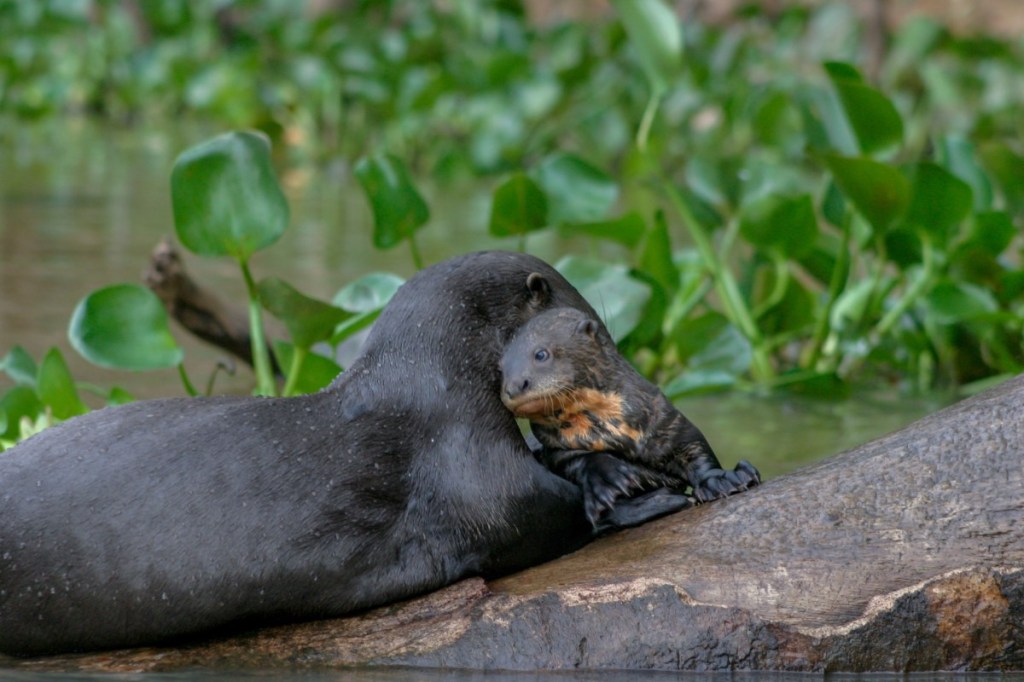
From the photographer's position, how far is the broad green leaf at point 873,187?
200 inches

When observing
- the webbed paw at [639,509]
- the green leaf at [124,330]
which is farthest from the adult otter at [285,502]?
the green leaf at [124,330]

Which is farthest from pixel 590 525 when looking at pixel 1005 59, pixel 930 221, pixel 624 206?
pixel 1005 59

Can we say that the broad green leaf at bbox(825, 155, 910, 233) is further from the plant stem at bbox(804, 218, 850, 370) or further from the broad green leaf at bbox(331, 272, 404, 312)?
the broad green leaf at bbox(331, 272, 404, 312)

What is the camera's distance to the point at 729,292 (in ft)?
19.7

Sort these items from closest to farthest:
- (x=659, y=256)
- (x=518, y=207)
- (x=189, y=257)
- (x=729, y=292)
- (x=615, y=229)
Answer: (x=518, y=207)
(x=615, y=229)
(x=659, y=256)
(x=729, y=292)
(x=189, y=257)

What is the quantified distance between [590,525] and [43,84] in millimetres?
13581

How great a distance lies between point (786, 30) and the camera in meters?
15.9

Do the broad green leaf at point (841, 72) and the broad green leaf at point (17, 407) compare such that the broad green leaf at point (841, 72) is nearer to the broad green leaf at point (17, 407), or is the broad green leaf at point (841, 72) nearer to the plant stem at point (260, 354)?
the plant stem at point (260, 354)

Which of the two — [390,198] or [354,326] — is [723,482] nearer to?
[354,326]

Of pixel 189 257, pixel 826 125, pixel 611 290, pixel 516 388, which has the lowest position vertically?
pixel 516 388

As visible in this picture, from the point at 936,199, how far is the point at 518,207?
4.87 ft

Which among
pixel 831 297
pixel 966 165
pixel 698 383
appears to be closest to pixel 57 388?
pixel 698 383

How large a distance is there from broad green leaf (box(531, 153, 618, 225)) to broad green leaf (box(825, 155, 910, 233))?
0.90 meters

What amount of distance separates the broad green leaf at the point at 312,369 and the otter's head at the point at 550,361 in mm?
1108
